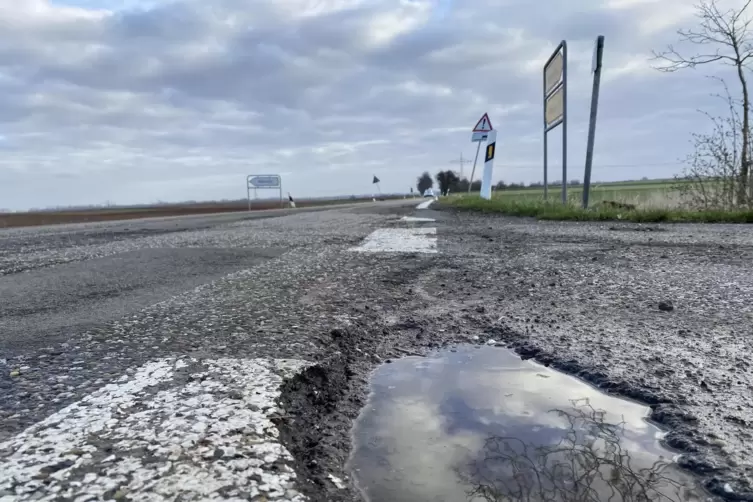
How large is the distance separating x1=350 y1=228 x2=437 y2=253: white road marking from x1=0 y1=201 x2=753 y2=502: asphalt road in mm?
548

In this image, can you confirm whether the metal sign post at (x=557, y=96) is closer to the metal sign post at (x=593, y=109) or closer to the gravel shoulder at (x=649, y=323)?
the metal sign post at (x=593, y=109)

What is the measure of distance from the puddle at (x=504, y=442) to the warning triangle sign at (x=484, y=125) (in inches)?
733

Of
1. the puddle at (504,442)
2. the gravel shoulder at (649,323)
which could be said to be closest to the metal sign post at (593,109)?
the gravel shoulder at (649,323)

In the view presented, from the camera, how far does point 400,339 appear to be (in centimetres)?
202

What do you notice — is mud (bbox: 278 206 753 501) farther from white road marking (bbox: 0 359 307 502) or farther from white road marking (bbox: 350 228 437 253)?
white road marking (bbox: 350 228 437 253)

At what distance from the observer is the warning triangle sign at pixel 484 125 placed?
1920 cm

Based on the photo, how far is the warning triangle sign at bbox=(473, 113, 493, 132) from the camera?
19.2 metres

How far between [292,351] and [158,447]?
701mm

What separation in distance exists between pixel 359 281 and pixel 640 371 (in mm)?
1773

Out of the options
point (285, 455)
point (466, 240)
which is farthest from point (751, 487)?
point (466, 240)

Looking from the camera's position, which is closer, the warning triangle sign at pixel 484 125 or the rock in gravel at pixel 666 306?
the rock in gravel at pixel 666 306

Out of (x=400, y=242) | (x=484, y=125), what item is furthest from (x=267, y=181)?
(x=400, y=242)

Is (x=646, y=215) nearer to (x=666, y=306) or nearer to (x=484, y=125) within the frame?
(x=666, y=306)

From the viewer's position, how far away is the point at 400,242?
17.2 feet
